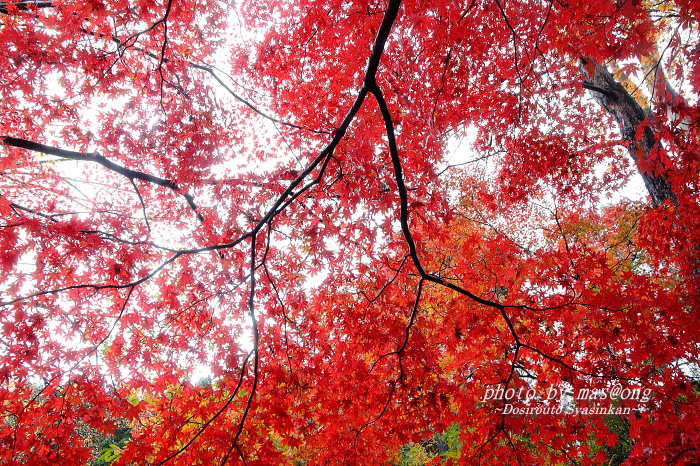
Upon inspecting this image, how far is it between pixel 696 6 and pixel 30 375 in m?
5.93

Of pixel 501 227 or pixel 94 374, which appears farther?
pixel 501 227

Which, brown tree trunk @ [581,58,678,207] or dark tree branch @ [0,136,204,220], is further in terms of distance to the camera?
brown tree trunk @ [581,58,678,207]

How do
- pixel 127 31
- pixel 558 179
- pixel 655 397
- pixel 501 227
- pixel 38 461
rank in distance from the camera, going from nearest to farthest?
pixel 38 461
pixel 655 397
pixel 127 31
pixel 558 179
pixel 501 227

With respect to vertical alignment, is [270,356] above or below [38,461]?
above

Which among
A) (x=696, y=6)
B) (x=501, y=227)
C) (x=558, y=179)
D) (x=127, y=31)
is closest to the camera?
(x=696, y=6)

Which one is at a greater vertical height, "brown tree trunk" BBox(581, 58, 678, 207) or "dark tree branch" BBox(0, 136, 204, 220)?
"brown tree trunk" BBox(581, 58, 678, 207)

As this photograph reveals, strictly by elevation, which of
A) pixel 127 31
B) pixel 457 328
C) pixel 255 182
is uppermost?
pixel 127 31

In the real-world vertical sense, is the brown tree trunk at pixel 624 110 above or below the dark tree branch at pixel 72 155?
above

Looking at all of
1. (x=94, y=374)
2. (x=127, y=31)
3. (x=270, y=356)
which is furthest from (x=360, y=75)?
(x=94, y=374)

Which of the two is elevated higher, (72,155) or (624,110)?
(624,110)

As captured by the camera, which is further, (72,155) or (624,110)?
(624,110)

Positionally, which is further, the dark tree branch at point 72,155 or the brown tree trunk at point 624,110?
the brown tree trunk at point 624,110

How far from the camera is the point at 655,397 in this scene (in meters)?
3.55

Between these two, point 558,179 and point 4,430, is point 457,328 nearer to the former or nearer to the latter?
point 558,179
